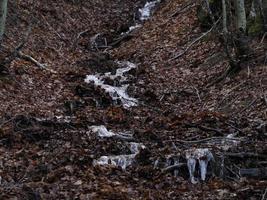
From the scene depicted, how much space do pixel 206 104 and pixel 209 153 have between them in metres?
3.92

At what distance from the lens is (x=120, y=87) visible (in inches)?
601

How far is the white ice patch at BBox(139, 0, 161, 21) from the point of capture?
77.7 ft

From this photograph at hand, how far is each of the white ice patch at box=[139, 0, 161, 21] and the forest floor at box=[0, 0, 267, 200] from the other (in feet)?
6.20

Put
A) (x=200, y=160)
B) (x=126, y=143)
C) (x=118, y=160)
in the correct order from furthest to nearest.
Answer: (x=126, y=143) → (x=118, y=160) → (x=200, y=160)

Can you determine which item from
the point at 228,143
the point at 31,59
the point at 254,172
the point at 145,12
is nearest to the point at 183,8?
the point at 145,12

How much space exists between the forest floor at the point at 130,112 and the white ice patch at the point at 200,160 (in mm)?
86

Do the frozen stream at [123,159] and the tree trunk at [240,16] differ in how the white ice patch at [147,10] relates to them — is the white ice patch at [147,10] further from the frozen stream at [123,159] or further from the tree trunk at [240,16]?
the frozen stream at [123,159]

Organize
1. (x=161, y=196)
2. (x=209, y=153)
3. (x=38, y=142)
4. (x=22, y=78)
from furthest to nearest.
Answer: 1. (x=22, y=78)
2. (x=38, y=142)
3. (x=209, y=153)
4. (x=161, y=196)

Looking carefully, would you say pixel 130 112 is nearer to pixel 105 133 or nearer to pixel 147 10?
pixel 105 133

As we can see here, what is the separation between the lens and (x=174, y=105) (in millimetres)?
13234

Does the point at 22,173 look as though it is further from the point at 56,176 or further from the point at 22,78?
the point at 22,78

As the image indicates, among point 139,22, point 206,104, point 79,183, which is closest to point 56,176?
point 79,183

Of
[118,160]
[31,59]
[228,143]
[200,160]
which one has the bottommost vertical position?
[200,160]

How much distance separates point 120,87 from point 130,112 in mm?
2649
